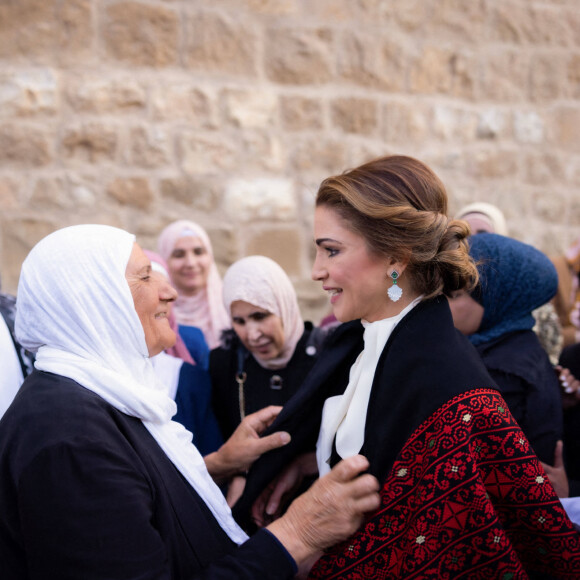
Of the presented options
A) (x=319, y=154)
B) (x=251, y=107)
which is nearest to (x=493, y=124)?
Answer: (x=319, y=154)

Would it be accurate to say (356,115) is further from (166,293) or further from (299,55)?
(166,293)

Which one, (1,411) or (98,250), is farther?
(1,411)

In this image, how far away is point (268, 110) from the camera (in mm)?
4496

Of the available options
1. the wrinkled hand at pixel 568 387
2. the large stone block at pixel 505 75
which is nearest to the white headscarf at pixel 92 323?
the wrinkled hand at pixel 568 387

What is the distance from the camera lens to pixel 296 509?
1.55m

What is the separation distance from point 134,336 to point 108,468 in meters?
0.38

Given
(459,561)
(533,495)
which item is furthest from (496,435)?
(459,561)

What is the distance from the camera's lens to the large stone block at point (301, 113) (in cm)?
454

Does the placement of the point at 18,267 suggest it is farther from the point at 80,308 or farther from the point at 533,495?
the point at 533,495

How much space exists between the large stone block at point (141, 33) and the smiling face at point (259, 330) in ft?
7.42

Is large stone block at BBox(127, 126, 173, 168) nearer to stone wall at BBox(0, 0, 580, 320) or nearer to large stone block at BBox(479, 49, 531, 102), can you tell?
stone wall at BBox(0, 0, 580, 320)

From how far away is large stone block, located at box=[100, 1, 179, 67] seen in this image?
13.4ft

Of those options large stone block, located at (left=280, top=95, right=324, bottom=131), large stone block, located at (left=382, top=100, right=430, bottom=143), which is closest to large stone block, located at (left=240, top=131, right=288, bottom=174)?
large stone block, located at (left=280, top=95, right=324, bottom=131)

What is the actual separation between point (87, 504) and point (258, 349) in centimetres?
157
